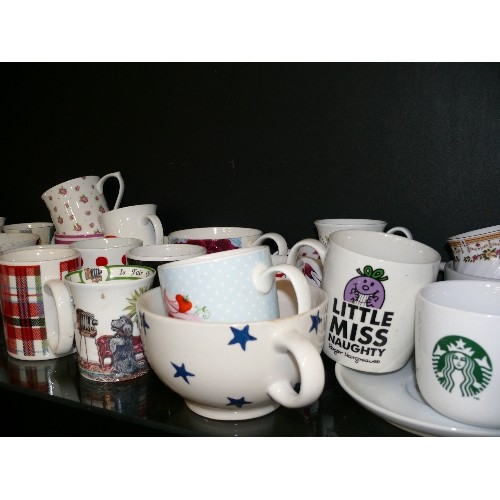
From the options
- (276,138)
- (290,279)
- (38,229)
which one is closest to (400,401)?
(290,279)

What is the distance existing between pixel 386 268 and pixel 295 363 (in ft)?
0.60

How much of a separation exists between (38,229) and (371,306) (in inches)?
32.2

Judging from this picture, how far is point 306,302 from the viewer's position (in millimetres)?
618

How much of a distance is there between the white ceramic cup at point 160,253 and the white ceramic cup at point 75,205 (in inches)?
10.5

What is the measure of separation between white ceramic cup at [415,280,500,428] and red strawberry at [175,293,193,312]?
0.27 metres

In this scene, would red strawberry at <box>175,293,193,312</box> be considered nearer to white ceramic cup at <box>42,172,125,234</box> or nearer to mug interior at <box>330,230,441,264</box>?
mug interior at <box>330,230,441,264</box>

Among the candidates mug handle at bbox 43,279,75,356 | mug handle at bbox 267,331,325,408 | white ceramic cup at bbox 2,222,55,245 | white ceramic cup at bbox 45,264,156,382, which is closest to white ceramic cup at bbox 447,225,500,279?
mug handle at bbox 267,331,325,408

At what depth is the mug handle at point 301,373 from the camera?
534 mm

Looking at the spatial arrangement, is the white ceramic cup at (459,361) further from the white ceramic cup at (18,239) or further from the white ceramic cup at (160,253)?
the white ceramic cup at (18,239)

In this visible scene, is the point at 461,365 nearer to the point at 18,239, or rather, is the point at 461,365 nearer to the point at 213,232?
the point at 213,232

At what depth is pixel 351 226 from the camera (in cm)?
87

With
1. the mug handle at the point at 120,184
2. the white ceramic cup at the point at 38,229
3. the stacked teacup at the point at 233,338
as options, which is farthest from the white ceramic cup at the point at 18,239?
the stacked teacup at the point at 233,338

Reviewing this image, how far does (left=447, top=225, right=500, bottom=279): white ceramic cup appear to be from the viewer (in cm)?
78

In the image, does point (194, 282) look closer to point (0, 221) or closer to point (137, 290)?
point (137, 290)
